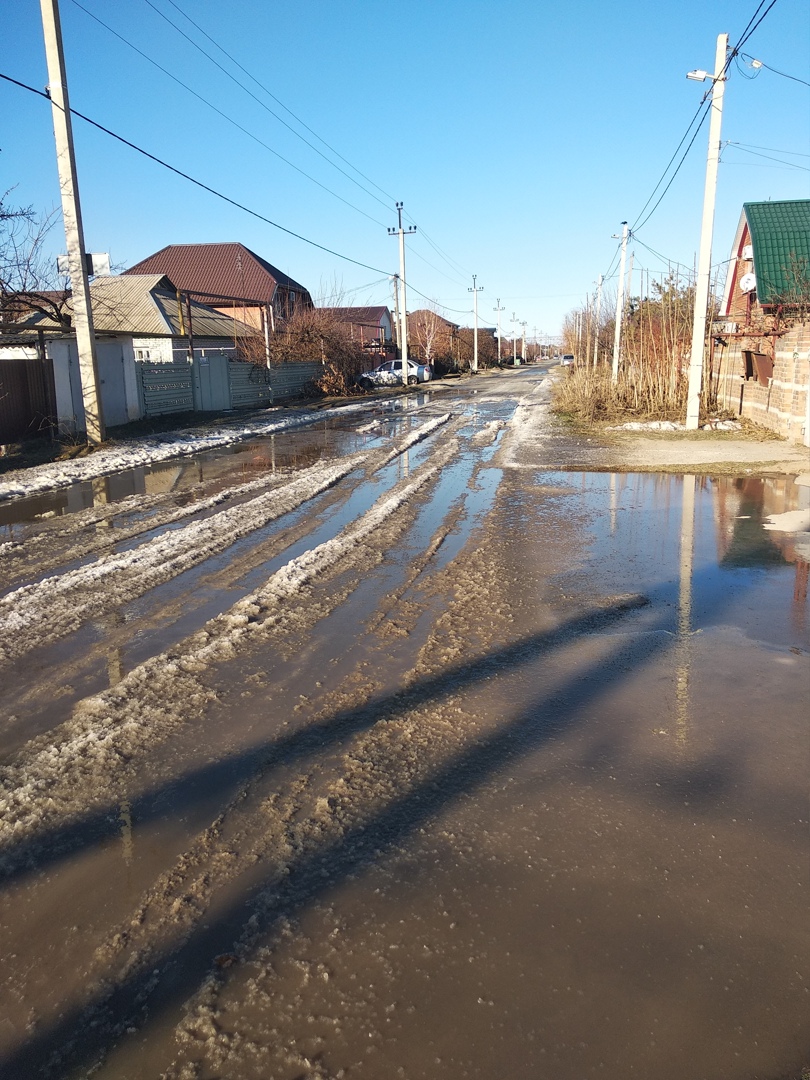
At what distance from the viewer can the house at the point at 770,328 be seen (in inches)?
623

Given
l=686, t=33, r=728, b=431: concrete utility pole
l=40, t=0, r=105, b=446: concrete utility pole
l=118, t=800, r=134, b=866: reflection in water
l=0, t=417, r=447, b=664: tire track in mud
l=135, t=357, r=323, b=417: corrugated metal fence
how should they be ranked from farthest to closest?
l=135, t=357, r=323, b=417: corrugated metal fence → l=686, t=33, r=728, b=431: concrete utility pole → l=40, t=0, r=105, b=446: concrete utility pole → l=0, t=417, r=447, b=664: tire track in mud → l=118, t=800, r=134, b=866: reflection in water

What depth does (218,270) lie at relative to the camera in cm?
5791

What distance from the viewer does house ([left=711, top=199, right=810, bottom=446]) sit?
15.8 metres

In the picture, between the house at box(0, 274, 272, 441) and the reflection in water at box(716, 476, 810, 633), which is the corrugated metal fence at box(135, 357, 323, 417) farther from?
the reflection in water at box(716, 476, 810, 633)

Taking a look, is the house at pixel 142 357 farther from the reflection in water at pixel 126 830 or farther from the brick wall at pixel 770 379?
the reflection in water at pixel 126 830

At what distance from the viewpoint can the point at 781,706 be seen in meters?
4.47

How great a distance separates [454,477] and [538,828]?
9.81 meters

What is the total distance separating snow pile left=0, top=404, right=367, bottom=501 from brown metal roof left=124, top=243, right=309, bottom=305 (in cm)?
3562

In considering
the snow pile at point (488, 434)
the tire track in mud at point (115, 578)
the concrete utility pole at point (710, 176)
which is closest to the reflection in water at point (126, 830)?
the tire track in mud at point (115, 578)

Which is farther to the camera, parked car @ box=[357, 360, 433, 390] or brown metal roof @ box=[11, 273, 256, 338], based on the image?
parked car @ box=[357, 360, 433, 390]

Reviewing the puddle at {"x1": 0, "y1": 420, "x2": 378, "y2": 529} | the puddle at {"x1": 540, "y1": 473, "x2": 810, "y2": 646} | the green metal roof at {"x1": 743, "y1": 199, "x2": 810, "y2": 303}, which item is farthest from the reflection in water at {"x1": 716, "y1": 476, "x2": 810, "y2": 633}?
the green metal roof at {"x1": 743, "y1": 199, "x2": 810, "y2": 303}

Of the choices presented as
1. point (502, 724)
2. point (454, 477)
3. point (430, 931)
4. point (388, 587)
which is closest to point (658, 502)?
point (454, 477)

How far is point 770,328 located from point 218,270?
4708 cm

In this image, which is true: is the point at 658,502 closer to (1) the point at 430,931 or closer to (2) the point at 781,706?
(2) the point at 781,706
